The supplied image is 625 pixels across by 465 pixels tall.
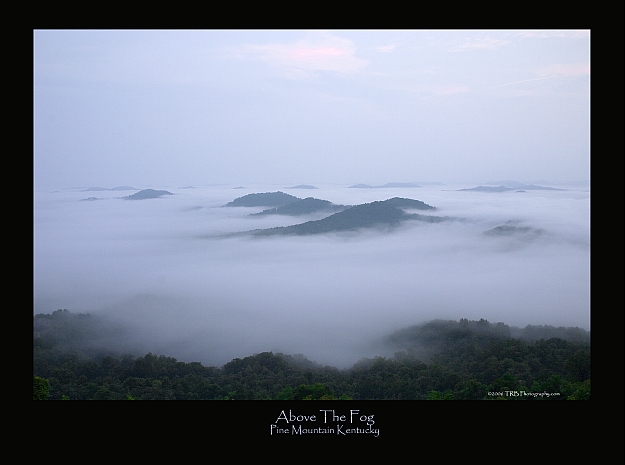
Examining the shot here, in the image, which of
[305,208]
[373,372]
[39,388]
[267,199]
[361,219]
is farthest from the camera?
[361,219]

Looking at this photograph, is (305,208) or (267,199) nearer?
(267,199)

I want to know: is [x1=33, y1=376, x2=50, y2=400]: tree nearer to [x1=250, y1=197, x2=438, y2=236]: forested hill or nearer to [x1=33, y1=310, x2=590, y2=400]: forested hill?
Result: [x1=33, y1=310, x2=590, y2=400]: forested hill

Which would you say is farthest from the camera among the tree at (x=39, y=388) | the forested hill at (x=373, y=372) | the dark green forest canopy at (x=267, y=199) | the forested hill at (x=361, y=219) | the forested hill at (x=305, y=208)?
the forested hill at (x=305, y=208)

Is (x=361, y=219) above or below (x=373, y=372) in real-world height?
above

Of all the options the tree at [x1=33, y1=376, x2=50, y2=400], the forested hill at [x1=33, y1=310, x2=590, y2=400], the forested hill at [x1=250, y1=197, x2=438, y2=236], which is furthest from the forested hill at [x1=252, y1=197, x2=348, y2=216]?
the tree at [x1=33, y1=376, x2=50, y2=400]

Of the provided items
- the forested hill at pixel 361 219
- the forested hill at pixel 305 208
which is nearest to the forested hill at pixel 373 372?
the forested hill at pixel 361 219

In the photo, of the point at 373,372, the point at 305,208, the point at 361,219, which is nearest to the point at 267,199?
the point at 305,208

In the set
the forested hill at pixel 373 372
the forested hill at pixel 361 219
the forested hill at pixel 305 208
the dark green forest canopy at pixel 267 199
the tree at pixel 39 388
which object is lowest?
the forested hill at pixel 373 372

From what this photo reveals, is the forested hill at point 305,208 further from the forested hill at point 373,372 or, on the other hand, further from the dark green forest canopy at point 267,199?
the forested hill at point 373,372

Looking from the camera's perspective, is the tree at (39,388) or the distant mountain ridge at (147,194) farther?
the distant mountain ridge at (147,194)

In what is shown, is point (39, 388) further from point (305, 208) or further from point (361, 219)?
point (361, 219)
